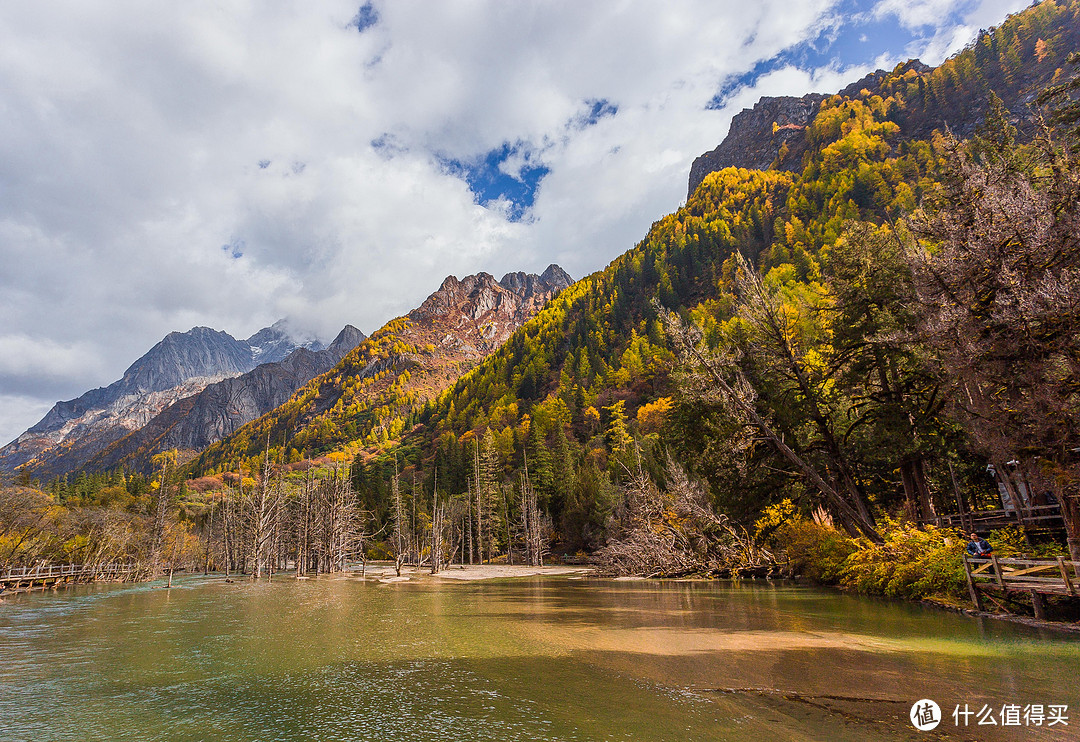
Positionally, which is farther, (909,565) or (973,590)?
(909,565)

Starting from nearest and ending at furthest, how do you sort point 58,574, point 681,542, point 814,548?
point 814,548
point 681,542
point 58,574

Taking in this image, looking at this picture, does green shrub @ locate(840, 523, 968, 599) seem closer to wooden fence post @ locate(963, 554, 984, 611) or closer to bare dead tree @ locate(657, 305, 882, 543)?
wooden fence post @ locate(963, 554, 984, 611)

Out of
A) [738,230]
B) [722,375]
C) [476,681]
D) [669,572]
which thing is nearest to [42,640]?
[476,681]

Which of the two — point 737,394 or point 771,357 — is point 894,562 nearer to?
point 737,394

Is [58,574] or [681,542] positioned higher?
[58,574]

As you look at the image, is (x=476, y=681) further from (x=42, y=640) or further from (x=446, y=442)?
(x=446, y=442)

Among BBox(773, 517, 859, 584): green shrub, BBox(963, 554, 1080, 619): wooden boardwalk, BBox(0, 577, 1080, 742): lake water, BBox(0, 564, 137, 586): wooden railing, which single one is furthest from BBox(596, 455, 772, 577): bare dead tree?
BBox(0, 564, 137, 586): wooden railing

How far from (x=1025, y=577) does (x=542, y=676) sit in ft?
43.1

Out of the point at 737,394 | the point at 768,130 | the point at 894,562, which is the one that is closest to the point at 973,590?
the point at 894,562

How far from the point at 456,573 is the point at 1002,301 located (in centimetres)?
4836

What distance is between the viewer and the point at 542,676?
9.97m

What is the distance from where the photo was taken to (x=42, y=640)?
1571cm

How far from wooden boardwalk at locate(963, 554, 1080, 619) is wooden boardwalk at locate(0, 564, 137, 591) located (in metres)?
55.6

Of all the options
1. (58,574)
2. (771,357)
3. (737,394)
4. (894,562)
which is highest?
(771,357)
